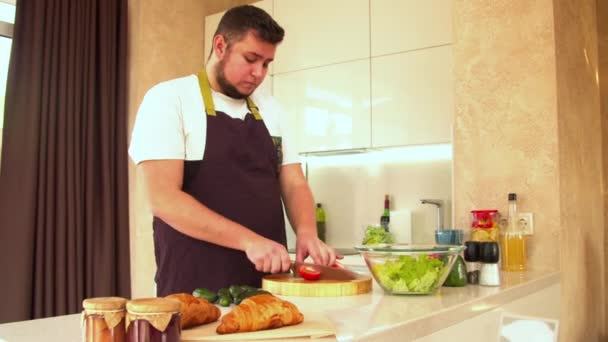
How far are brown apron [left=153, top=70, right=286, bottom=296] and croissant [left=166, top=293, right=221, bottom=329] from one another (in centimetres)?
75

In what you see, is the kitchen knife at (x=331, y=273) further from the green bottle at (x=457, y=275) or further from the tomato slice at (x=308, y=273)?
the green bottle at (x=457, y=275)

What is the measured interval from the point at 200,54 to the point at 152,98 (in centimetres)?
229

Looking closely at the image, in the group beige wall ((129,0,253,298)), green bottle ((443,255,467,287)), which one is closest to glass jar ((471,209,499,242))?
green bottle ((443,255,467,287))

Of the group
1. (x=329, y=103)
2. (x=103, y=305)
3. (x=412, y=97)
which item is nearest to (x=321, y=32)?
(x=329, y=103)

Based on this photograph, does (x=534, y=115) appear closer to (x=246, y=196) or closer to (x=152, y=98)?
(x=246, y=196)

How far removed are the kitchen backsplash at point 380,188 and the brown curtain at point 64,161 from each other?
1126mm

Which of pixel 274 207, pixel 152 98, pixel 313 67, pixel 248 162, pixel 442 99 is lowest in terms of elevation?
pixel 274 207

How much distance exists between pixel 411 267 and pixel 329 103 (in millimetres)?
2140

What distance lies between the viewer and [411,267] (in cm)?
139

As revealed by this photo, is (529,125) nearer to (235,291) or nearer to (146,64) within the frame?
(235,291)

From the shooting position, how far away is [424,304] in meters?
1.27

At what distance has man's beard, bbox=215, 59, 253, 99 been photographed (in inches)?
70.9

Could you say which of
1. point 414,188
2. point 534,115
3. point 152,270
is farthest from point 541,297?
point 152,270

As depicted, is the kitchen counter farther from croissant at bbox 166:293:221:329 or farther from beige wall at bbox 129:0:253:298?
beige wall at bbox 129:0:253:298
